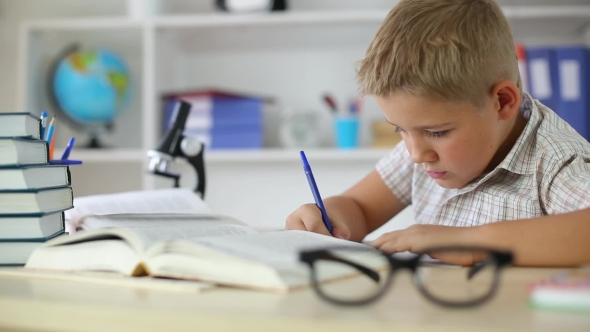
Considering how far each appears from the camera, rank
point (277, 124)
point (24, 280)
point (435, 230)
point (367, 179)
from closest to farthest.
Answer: point (24, 280) < point (435, 230) < point (367, 179) < point (277, 124)

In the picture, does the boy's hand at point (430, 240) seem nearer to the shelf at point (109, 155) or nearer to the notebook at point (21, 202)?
the notebook at point (21, 202)

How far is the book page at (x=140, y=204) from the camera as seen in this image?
1.11 metres

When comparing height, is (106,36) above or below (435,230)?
above

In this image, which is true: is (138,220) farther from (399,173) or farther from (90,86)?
(90,86)

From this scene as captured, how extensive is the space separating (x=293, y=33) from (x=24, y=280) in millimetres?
1975

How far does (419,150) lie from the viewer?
1.03 metres

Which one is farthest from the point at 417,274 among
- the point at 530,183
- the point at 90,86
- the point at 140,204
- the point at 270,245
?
the point at 90,86

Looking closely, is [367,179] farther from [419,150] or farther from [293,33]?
Result: [293,33]

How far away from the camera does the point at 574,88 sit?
Result: 2.20 metres

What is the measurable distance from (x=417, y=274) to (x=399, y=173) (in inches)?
33.9

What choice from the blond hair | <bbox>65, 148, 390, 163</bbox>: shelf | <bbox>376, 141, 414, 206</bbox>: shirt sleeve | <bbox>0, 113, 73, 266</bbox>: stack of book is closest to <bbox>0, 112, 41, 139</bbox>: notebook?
<bbox>0, 113, 73, 266</bbox>: stack of book

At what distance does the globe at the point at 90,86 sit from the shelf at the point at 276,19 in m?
0.13

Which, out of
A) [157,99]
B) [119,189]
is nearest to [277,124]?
[157,99]

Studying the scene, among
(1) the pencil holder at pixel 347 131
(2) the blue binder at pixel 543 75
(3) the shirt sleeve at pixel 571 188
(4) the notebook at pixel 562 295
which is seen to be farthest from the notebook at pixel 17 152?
(2) the blue binder at pixel 543 75
